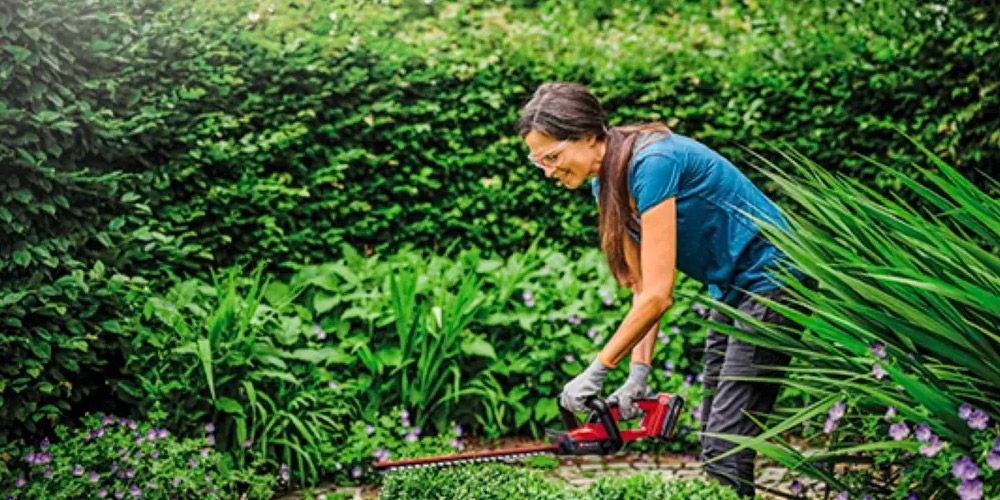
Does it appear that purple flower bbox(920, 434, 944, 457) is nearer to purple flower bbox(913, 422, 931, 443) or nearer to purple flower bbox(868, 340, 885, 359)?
purple flower bbox(913, 422, 931, 443)

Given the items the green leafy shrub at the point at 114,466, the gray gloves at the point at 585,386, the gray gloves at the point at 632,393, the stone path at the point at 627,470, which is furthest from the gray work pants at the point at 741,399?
the green leafy shrub at the point at 114,466

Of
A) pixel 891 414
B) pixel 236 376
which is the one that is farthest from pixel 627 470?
pixel 891 414

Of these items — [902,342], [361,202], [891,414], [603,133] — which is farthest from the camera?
[361,202]

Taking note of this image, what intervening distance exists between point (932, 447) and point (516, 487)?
45.9 inches

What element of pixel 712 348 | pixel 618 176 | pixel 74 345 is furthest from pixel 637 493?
pixel 74 345

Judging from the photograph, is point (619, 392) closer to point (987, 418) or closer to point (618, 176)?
point (618, 176)

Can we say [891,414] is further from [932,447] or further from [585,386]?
[585,386]

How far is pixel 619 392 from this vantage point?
3160mm

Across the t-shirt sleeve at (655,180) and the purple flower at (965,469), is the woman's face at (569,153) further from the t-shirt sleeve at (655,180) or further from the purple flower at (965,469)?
the purple flower at (965,469)

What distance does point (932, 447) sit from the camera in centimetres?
233

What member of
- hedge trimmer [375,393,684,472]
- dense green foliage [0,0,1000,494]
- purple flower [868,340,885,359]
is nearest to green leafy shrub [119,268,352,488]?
dense green foliage [0,0,1000,494]

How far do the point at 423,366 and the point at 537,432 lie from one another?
0.67 metres

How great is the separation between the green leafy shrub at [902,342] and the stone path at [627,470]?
1941 millimetres

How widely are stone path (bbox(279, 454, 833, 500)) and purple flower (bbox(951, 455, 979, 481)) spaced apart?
2.35 m
